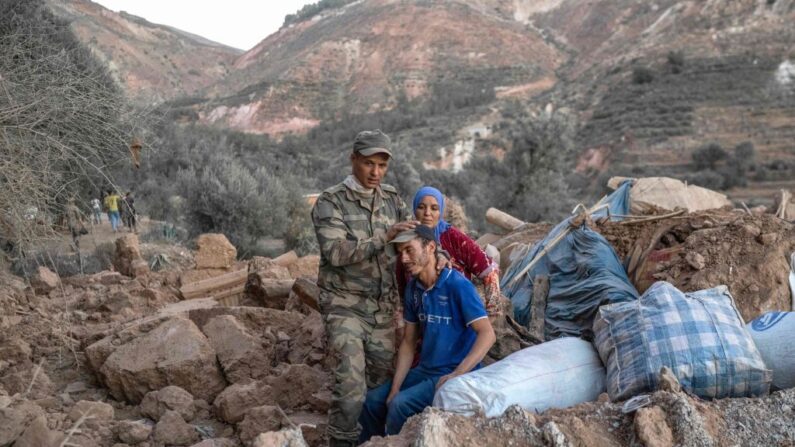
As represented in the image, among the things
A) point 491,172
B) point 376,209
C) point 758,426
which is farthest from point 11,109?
point 491,172

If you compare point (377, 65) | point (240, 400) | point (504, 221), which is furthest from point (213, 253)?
point (377, 65)

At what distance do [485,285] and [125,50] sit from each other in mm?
55516

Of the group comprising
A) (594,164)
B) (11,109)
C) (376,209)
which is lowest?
(594,164)

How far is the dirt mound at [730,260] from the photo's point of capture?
134 inches

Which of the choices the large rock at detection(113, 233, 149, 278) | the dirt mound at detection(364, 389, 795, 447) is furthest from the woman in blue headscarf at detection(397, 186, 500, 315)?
the large rock at detection(113, 233, 149, 278)

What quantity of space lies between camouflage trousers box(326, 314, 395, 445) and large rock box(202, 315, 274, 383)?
0.99 meters

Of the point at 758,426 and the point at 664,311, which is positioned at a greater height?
the point at 664,311

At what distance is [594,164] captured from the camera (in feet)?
85.9

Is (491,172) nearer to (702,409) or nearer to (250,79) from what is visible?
(702,409)

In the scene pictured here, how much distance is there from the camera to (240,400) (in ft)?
10.8

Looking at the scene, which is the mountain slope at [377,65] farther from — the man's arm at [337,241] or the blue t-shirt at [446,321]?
the blue t-shirt at [446,321]

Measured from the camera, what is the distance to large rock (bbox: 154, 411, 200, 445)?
2.99m

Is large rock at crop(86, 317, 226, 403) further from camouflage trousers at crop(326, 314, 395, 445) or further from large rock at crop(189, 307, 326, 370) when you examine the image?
camouflage trousers at crop(326, 314, 395, 445)

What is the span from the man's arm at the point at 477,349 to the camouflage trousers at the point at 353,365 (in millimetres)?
410
